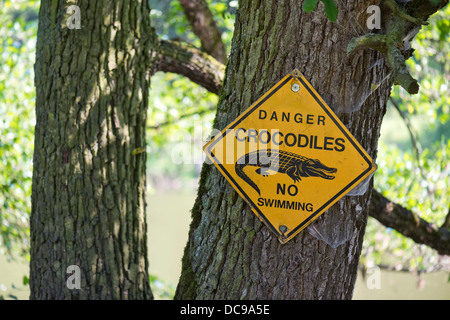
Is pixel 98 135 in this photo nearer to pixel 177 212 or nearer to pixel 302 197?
pixel 302 197

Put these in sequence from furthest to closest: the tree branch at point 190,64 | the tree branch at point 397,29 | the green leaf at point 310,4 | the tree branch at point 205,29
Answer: the tree branch at point 205,29 → the tree branch at point 190,64 → the tree branch at point 397,29 → the green leaf at point 310,4

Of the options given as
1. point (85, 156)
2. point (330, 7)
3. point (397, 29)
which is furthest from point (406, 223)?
point (330, 7)

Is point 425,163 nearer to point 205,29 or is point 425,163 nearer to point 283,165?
point 205,29

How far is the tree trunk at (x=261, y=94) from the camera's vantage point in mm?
1825

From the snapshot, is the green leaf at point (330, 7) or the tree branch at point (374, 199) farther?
the tree branch at point (374, 199)

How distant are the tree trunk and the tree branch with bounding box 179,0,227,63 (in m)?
2.24

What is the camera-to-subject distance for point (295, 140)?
6.11ft

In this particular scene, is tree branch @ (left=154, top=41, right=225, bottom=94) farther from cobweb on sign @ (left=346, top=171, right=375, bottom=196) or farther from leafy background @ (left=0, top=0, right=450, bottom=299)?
cobweb on sign @ (left=346, top=171, right=375, bottom=196)

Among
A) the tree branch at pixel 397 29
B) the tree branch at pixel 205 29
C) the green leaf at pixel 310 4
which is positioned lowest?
the green leaf at pixel 310 4

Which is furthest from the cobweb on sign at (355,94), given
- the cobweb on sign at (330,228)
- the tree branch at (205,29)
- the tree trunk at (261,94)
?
the tree branch at (205,29)

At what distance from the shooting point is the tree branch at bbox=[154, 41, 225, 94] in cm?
316

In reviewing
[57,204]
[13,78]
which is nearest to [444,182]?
[57,204]

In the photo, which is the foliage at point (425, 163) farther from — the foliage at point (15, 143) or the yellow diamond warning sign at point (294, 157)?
the foliage at point (15, 143)

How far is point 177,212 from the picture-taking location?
84.1ft
